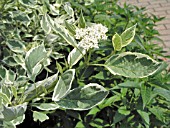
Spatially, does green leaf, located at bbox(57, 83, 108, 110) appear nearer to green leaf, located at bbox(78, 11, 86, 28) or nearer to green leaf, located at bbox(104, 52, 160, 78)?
green leaf, located at bbox(104, 52, 160, 78)

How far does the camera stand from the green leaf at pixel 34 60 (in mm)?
1367

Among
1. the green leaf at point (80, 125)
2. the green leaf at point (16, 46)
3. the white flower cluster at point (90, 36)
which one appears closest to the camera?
the white flower cluster at point (90, 36)

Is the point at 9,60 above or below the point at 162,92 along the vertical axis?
above

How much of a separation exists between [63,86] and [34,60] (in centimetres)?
22

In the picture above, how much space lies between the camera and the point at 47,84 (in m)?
1.35

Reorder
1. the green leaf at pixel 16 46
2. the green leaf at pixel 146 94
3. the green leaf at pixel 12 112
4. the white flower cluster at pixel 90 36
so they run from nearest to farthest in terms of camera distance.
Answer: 1. the white flower cluster at pixel 90 36
2. the green leaf at pixel 12 112
3. the green leaf at pixel 146 94
4. the green leaf at pixel 16 46

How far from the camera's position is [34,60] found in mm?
1394

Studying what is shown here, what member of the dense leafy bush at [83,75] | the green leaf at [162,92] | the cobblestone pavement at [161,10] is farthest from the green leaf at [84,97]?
the cobblestone pavement at [161,10]

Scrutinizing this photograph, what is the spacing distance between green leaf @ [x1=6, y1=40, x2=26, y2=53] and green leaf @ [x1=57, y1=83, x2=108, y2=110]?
2.11 ft

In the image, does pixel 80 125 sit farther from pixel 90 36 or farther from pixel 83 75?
pixel 90 36

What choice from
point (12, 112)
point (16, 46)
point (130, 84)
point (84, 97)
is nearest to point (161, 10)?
point (16, 46)

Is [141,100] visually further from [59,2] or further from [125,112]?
[59,2]

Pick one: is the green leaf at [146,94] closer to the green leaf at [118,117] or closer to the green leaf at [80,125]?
the green leaf at [118,117]

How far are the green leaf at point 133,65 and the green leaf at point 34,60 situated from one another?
1.02 ft
